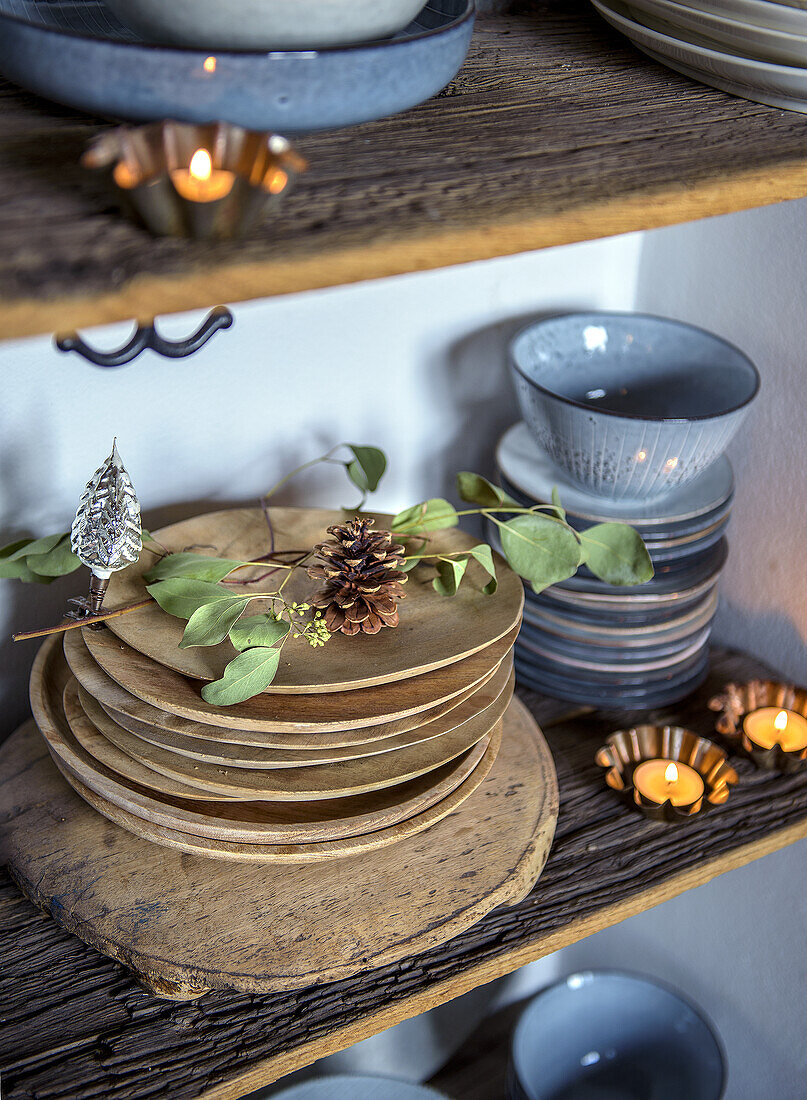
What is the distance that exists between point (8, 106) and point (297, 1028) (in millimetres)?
513

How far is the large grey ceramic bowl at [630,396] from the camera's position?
2.22ft

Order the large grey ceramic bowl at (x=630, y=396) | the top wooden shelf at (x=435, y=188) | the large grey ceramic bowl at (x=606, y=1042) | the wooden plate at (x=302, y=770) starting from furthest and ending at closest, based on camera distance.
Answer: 1. the large grey ceramic bowl at (x=606, y=1042)
2. the large grey ceramic bowl at (x=630, y=396)
3. the wooden plate at (x=302, y=770)
4. the top wooden shelf at (x=435, y=188)

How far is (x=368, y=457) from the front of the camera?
0.71 m

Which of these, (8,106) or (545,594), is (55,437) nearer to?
(8,106)

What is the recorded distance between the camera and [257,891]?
58 cm

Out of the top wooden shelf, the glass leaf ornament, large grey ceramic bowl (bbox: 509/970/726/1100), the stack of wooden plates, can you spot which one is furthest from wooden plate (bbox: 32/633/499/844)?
large grey ceramic bowl (bbox: 509/970/726/1100)

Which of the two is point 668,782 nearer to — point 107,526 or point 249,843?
point 249,843

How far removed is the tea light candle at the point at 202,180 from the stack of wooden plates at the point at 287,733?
30 centimetres

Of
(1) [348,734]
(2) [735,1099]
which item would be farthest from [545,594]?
(2) [735,1099]

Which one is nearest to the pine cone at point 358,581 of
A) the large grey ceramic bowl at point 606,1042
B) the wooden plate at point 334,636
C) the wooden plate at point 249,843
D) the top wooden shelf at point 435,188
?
the wooden plate at point 334,636

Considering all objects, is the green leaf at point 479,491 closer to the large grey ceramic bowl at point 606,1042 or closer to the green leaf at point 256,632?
the green leaf at point 256,632

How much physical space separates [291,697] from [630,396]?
0.41 metres

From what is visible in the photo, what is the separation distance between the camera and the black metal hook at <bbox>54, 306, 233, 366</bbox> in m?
0.57

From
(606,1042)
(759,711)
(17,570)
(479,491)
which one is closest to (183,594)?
(17,570)
